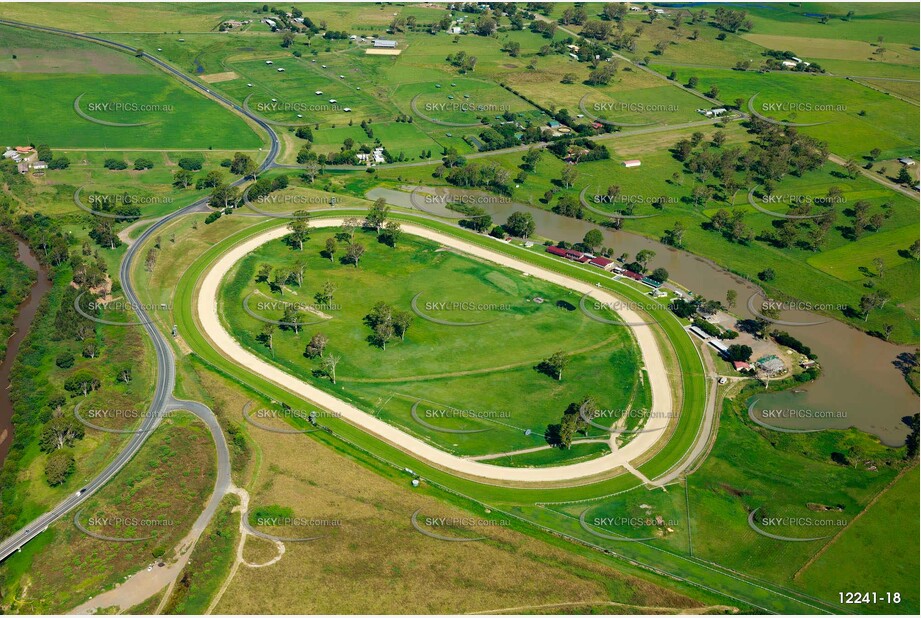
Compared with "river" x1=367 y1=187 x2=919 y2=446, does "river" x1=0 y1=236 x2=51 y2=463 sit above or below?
below

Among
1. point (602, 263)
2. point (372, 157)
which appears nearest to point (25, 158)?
point (372, 157)

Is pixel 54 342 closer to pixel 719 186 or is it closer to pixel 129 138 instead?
pixel 129 138

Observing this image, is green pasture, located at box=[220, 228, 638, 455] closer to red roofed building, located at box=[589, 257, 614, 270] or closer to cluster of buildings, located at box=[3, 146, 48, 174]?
red roofed building, located at box=[589, 257, 614, 270]

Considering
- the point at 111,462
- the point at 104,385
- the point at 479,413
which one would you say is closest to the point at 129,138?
the point at 104,385

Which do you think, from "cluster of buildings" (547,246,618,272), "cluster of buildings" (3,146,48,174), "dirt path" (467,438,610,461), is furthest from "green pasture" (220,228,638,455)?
"cluster of buildings" (3,146,48,174)

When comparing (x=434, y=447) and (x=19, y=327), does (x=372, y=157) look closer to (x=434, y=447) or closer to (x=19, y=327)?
(x=19, y=327)

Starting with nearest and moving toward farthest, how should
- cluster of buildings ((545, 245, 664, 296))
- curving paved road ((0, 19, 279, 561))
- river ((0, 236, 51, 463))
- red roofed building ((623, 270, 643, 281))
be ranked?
curving paved road ((0, 19, 279, 561)) → river ((0, 236, 51, 463)) → cluster of buildings ((545, 245, 664, 296)) → red roofed building ((623, 270, 643, 281))
